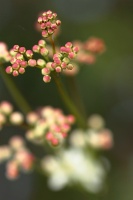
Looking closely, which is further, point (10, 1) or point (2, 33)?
point (10, 1)

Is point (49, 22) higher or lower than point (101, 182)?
higher

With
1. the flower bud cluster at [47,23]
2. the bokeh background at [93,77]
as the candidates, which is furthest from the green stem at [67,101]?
the bokeh background at [93,77]

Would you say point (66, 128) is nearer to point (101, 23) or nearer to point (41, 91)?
point (41, 91)

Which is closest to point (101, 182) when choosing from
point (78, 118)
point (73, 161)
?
point (73, 161)

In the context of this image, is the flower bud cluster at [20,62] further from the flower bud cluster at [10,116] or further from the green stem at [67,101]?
the flower bud cluster at [10,116]

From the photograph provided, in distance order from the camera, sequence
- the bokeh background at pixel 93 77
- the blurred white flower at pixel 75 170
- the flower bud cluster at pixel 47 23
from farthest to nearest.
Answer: the bokeh background at pixel 93 77 → the blurred white flower at pixel 75 170 → the flower bud cluster at pixel 47 23

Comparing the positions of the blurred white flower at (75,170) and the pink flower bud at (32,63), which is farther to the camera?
the blurred white flower at (75,170)
